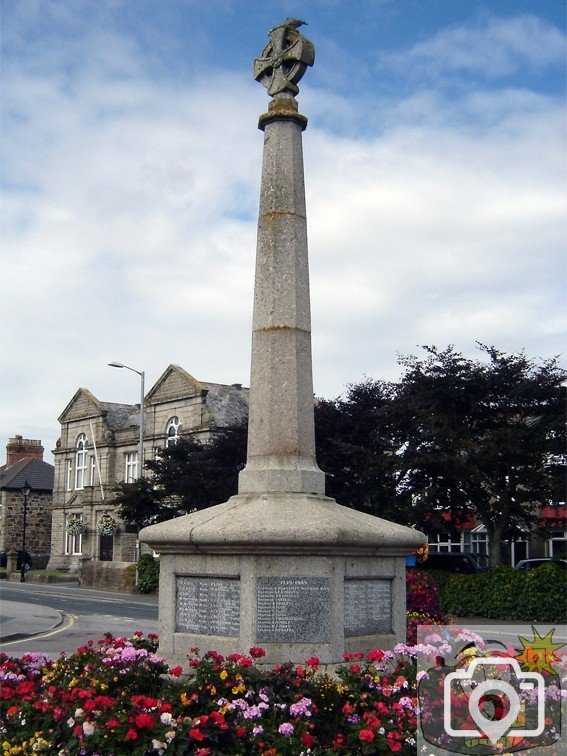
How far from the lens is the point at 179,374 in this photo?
1957 inches

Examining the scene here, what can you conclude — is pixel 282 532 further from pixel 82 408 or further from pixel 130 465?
pixel 82 408

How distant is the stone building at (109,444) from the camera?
4862 cm

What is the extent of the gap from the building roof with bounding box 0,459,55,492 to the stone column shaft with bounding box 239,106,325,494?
57.7 m

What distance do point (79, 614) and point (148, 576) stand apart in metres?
9.51

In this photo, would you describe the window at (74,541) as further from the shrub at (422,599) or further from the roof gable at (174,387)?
the shrub at (422,599)

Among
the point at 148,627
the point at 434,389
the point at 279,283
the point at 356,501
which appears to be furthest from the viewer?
the point at 356,501

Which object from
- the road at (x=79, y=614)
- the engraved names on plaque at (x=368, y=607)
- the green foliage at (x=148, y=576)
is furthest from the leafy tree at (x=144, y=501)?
the engraved names on plaque at (x=368, y=607)

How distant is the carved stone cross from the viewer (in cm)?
918

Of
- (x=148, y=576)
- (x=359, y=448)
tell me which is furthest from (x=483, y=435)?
(x=148, y=576)

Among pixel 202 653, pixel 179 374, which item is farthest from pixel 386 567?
pixel 179 374

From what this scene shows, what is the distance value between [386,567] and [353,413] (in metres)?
23.6

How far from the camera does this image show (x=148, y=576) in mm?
35312

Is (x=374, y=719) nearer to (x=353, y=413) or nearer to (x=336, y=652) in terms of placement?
(x=336, y=652)

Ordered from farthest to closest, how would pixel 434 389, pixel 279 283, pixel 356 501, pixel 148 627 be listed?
pixel 356 501 < pixel 434 389 < pixel 148 627 < pixel 279 283
